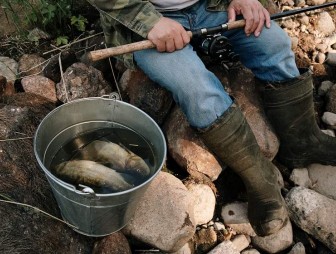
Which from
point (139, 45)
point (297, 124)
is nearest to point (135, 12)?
point (139, 45)

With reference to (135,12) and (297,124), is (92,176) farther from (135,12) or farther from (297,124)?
(297,124)

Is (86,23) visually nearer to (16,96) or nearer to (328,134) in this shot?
(16,96)

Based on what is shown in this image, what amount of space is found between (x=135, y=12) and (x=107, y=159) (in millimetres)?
840

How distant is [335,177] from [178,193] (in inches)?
46.3

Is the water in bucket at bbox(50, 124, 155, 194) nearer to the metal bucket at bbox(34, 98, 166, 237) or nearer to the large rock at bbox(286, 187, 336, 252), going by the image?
the metal bucket at bbox(34, 98, 166, 237)

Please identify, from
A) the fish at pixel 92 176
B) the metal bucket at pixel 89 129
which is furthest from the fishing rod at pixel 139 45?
the fish at pixel 92 176

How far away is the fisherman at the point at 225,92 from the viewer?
2.36m

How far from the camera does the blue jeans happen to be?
7.77 ft

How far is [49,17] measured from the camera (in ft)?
10.1

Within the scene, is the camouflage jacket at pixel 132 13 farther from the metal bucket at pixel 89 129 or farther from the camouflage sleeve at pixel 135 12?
the metal bucket at pixel 89 129

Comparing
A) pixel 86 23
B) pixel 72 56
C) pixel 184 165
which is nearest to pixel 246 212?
pixel 184 165

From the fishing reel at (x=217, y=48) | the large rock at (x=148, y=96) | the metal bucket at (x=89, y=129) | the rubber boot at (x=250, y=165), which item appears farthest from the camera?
the large rock at (x=148, y=96)

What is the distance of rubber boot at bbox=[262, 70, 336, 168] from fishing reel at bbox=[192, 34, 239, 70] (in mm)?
327

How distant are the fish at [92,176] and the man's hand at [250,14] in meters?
1.21
